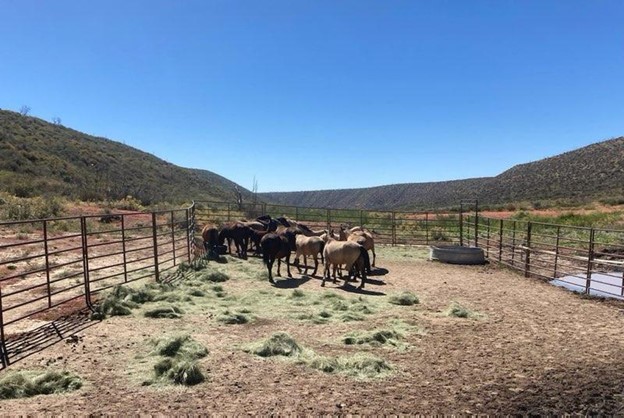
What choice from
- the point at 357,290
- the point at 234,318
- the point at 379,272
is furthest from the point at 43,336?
the point at 379,272

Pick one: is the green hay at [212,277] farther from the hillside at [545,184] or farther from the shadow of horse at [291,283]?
the hillside at [545,184]

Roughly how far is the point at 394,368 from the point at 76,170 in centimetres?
4239

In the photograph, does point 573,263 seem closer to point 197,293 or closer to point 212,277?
point 212,277

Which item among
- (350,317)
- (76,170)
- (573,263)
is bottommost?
(573,263)

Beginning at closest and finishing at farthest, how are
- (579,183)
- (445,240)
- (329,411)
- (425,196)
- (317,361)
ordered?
(329,411) → (317,361) → (445,240) → (579,183) → (425,196)

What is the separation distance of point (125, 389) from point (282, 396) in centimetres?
172

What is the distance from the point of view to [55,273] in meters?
11.2

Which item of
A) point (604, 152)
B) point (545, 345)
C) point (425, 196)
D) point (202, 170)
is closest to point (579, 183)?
point (604, 152)

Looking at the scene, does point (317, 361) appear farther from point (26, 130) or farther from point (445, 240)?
point (26, 130)

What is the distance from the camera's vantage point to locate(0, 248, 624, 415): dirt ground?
4.51 meters

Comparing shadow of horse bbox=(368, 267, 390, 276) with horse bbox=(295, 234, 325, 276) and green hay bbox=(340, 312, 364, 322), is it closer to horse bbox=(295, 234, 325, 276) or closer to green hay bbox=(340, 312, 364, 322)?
horse bbox=(295, 234, 325, 276)

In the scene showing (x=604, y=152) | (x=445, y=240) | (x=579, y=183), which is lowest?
(x=445, y=240)

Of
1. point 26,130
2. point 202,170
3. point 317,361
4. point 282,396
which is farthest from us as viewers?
point 202,170

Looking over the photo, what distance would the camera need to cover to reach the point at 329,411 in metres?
4.38
